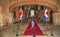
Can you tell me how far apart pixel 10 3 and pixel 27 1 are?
6.88 ft

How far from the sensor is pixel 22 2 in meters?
20.8

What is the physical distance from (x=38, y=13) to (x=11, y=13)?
41.6ft

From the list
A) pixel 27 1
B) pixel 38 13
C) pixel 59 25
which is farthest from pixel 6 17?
pixel 38 13

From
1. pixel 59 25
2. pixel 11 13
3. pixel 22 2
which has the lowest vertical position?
pixel 59 25

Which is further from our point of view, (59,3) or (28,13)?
(28,13)

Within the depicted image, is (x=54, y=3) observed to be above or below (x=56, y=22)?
above

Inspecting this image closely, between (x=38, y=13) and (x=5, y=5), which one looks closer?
(x=5, y=5)

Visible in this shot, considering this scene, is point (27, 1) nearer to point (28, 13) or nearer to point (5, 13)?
point (5, 13)

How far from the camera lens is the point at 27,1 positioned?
20.7m

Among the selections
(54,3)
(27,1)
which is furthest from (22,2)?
(54,3)

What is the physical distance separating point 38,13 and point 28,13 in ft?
9.26

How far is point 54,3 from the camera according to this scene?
20750 mm

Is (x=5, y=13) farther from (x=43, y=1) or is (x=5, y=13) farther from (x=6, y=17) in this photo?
(x=43, y=1)

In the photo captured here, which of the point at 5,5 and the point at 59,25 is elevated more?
the point at 5,5
